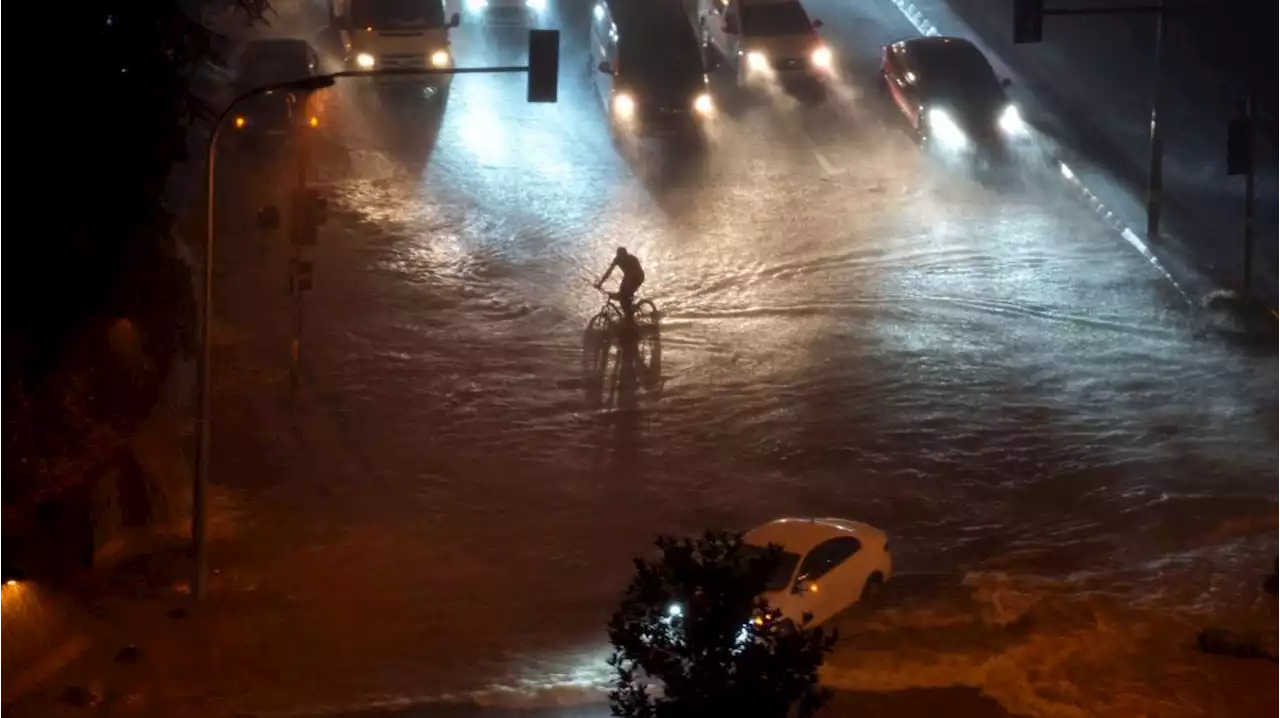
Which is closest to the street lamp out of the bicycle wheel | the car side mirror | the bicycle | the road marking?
the car side mirror

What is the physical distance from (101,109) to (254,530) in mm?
5970

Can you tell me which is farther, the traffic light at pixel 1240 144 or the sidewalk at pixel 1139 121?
the sidewalk at pixel 1139 121

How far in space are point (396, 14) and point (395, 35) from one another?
66cm

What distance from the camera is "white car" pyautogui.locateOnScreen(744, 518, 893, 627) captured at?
16.6m

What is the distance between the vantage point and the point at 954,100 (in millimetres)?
33094

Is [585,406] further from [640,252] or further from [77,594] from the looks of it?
[77,594]

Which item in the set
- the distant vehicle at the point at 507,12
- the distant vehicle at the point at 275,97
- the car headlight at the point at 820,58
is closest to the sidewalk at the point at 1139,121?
the car headlight at the point at 820,58

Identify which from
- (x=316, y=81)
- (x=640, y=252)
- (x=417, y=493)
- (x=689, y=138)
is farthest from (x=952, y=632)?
(x=689, y=138)

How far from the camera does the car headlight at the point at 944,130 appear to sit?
33031 millimetres

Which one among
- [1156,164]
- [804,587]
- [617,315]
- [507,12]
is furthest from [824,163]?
[804,587]

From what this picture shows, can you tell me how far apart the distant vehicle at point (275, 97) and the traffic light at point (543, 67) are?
31.0 feet

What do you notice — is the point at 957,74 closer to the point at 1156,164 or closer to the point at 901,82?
the point at 901,82

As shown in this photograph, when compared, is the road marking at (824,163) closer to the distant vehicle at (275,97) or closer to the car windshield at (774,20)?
the car windshield at (774,20)

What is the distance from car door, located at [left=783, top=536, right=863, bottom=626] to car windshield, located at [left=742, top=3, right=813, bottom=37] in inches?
795
